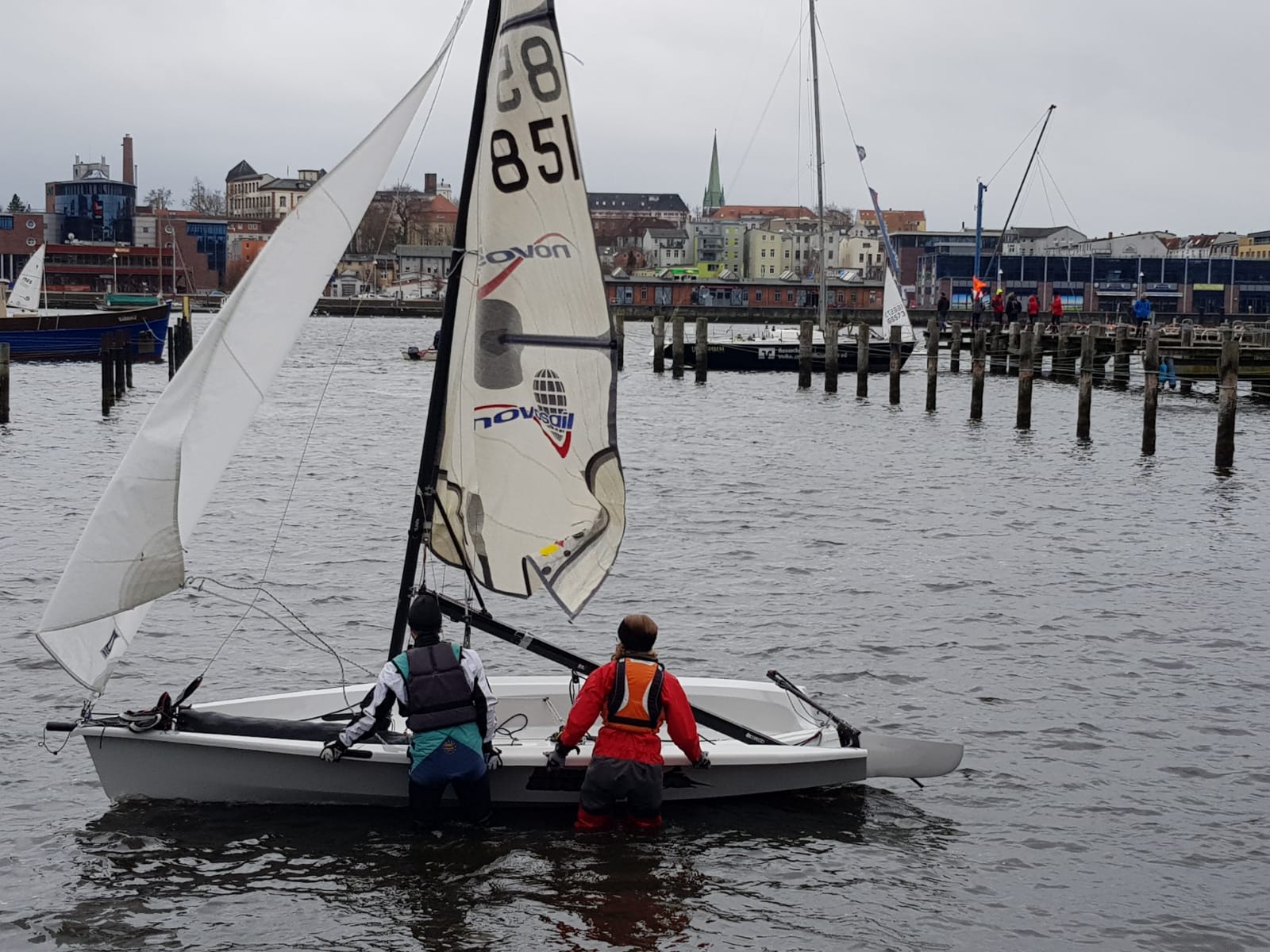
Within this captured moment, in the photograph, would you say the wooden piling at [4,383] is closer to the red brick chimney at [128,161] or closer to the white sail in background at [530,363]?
the white sail in background at [530,363]

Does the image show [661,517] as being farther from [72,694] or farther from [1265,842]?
[1265,842]

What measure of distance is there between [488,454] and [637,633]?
173 cm

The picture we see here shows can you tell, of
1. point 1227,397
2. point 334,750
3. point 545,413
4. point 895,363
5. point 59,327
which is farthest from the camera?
point 59,327

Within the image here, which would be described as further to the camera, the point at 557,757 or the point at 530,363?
the point at 530,363

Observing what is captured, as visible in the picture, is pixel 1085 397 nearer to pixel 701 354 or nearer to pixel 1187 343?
pixel 1187 343

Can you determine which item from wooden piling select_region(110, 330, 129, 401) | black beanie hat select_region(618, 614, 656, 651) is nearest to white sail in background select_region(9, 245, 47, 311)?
wooden piling select_region(110, 330, 129, 401)

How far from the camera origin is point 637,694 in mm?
7980

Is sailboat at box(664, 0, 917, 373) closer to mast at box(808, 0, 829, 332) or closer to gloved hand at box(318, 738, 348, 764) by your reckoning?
mast at box(808, 0, 829, 332)

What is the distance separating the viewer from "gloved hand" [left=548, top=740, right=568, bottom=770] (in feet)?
27.2

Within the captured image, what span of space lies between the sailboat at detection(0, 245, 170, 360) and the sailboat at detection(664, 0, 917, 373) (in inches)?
796

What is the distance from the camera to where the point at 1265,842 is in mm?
8977

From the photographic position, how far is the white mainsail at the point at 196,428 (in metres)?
7.51

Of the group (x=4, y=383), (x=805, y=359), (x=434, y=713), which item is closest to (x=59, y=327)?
(x=4, y=383)

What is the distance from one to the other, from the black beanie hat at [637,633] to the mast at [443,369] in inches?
55.5
